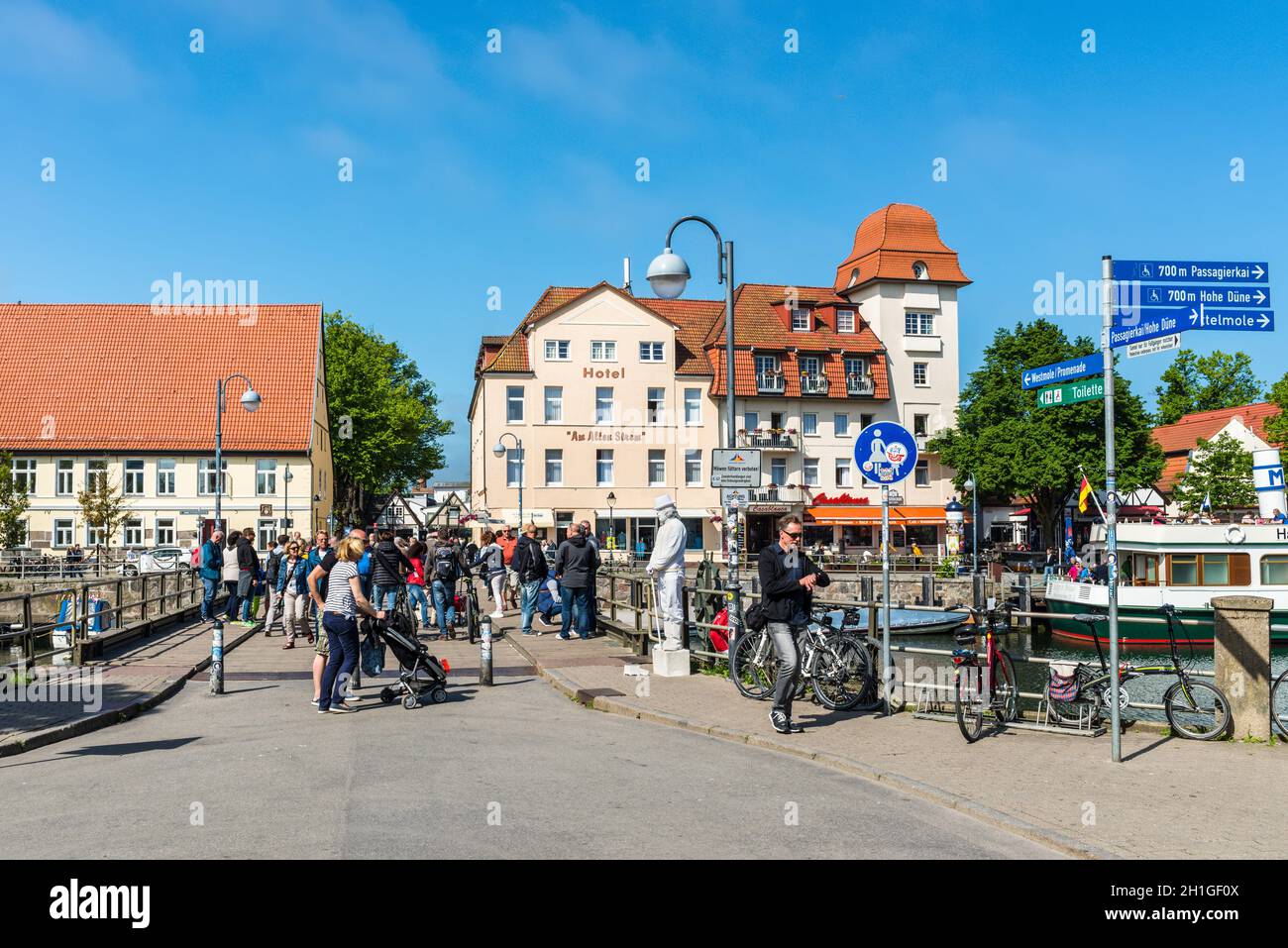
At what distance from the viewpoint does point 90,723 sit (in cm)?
1145

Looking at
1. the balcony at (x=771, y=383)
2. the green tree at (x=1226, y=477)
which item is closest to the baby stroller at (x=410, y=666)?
the balcony at (x=771, y=383)

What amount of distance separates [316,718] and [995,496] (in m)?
54.5

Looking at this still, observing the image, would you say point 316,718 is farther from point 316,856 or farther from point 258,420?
point 258,420

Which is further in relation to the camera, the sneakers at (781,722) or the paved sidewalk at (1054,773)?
the sneakers at (781,722)

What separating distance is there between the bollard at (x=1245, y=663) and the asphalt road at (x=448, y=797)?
3802 mm

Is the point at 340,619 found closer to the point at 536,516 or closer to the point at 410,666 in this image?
the point at 410,666

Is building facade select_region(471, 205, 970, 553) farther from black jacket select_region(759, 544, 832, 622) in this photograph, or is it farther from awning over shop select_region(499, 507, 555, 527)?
black jacket select_region(759, 544, 832, 622)

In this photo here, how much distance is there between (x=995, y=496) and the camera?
2432 inches

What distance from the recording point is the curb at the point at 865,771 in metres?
7.02

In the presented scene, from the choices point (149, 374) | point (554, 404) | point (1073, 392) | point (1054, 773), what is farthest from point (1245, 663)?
point (149, 374)

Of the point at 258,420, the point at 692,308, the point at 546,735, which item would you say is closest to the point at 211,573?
the point at 546,735

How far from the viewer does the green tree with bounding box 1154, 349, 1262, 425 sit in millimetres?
83938

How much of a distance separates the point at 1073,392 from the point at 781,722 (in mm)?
3795

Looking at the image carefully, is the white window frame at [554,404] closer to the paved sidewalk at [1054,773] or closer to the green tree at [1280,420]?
the green tree at [1280,420]
